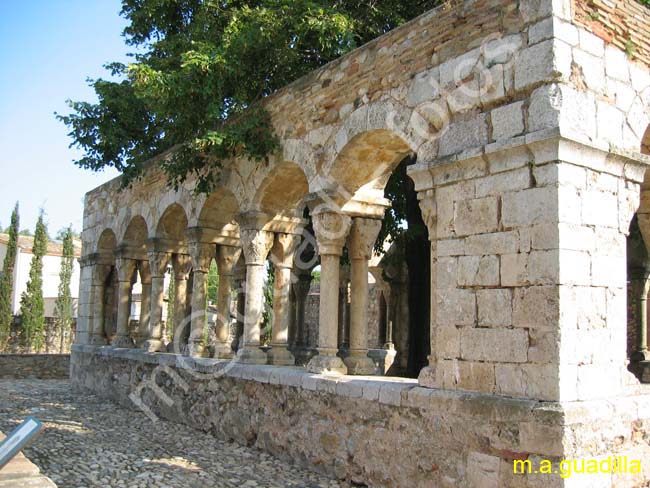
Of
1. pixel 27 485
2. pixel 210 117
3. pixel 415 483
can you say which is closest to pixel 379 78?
pixel 210 117

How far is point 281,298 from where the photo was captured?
7664 mm

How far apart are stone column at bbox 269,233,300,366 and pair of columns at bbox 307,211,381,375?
3.54 ft

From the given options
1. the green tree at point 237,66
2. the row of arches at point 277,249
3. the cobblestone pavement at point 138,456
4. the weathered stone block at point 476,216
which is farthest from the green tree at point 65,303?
the weathered stone block at point 476,216

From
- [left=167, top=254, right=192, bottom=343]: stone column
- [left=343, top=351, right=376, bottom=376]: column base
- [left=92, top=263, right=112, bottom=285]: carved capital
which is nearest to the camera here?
[left=343, top=351, right=376, bottom=376]: column base

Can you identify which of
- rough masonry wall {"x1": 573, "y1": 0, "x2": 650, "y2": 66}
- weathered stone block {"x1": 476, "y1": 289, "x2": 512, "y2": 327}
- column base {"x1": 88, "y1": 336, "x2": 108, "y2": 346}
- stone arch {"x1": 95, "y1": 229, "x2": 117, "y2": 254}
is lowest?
column base {"x1": 88, "y1": 336, "x2": 108, "y2": 346}

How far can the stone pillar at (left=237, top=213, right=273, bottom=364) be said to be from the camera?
7.60 metres

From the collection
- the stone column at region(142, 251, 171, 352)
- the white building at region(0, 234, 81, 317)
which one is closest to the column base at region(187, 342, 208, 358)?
the stone column at region(142, 251, 171, 352)

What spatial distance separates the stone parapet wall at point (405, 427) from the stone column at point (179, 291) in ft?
6.49

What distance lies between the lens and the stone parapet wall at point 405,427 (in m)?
4.07

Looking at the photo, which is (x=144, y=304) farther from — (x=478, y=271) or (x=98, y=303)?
(x=478, y=271)

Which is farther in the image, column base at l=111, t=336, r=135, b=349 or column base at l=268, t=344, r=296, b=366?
column base at l=111, t=336, r=135, b=349

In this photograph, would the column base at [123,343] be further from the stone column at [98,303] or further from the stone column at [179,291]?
the stone column at [179,291]

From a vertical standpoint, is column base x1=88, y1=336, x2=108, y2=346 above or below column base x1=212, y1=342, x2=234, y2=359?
below

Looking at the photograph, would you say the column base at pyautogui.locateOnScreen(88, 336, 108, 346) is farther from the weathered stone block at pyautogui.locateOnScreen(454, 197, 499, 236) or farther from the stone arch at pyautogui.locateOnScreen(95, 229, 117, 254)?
the weathered stone block at pyautogui.locateOnScreen(454, 197, 499, 236)
